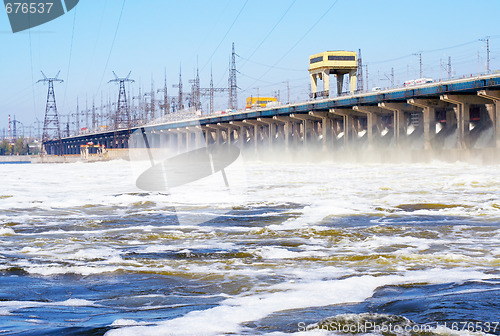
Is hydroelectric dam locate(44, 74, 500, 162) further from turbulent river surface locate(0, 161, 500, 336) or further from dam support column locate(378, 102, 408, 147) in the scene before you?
turbulent river surface locate(0, 161, 500, 336)

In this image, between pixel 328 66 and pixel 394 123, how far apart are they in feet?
101

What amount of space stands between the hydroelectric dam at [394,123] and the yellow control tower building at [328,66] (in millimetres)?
7111

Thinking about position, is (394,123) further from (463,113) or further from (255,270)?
(255,270)

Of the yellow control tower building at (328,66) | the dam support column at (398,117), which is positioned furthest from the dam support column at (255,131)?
the dam support column at (398,117)

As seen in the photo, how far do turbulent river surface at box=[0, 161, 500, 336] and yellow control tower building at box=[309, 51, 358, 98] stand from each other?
7385 centimetres

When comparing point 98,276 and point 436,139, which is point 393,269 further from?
point 436,139

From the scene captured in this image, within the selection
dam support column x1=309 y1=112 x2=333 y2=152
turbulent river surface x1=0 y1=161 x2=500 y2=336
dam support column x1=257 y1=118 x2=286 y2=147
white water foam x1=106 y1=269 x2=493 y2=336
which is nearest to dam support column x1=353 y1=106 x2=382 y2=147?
dam support column x1=309 y1=112 x2=333 y2=152

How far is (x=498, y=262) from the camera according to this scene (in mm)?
10570

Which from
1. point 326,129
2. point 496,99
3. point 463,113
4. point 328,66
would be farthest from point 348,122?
point 496,99

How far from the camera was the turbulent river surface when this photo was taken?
23.5 ft

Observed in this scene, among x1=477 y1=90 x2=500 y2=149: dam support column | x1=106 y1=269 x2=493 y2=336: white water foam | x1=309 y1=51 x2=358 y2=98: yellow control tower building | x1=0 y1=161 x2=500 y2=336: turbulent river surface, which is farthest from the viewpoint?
x1=309 y1=51 x2=358 y2=98: yellow control tower building

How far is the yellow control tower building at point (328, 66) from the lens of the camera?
307 feet

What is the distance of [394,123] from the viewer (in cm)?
6500

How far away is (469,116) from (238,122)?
2084 inches
